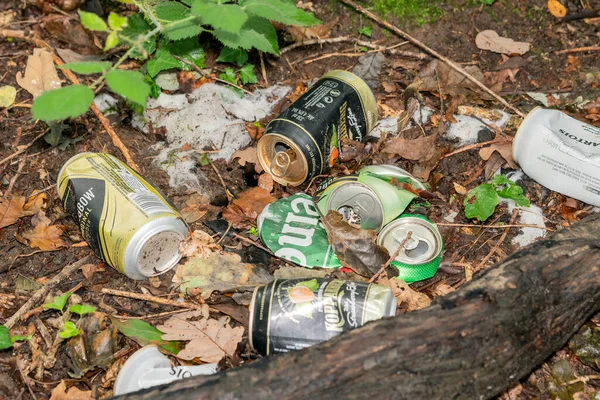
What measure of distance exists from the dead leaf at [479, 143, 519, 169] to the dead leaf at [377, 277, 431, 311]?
786 mm

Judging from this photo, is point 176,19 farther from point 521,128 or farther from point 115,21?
point 521,128

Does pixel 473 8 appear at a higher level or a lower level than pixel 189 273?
higher

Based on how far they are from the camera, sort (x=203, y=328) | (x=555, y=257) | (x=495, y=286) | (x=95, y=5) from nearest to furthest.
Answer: (x=495, y=286)
(x=555, y=257)
(x=203, y=328)
(x=95, y=5)

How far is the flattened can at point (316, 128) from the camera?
7.93 ft

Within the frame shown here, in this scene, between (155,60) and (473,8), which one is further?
(473,8)

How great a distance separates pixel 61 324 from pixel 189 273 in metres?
0.48

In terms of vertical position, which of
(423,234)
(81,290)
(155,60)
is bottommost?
(81,290)

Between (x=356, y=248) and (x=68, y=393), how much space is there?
1.11 meters

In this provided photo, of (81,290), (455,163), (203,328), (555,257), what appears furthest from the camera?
(455,163)

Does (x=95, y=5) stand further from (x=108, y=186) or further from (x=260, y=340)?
(x=260, y=340)

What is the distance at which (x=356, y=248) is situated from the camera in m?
2.26

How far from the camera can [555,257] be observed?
184 centimetres

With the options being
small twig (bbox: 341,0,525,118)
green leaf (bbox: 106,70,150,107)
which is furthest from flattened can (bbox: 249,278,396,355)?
small twig (bbox: 341,0,525,118)

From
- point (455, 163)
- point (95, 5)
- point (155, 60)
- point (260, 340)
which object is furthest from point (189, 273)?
point (95, 5)
